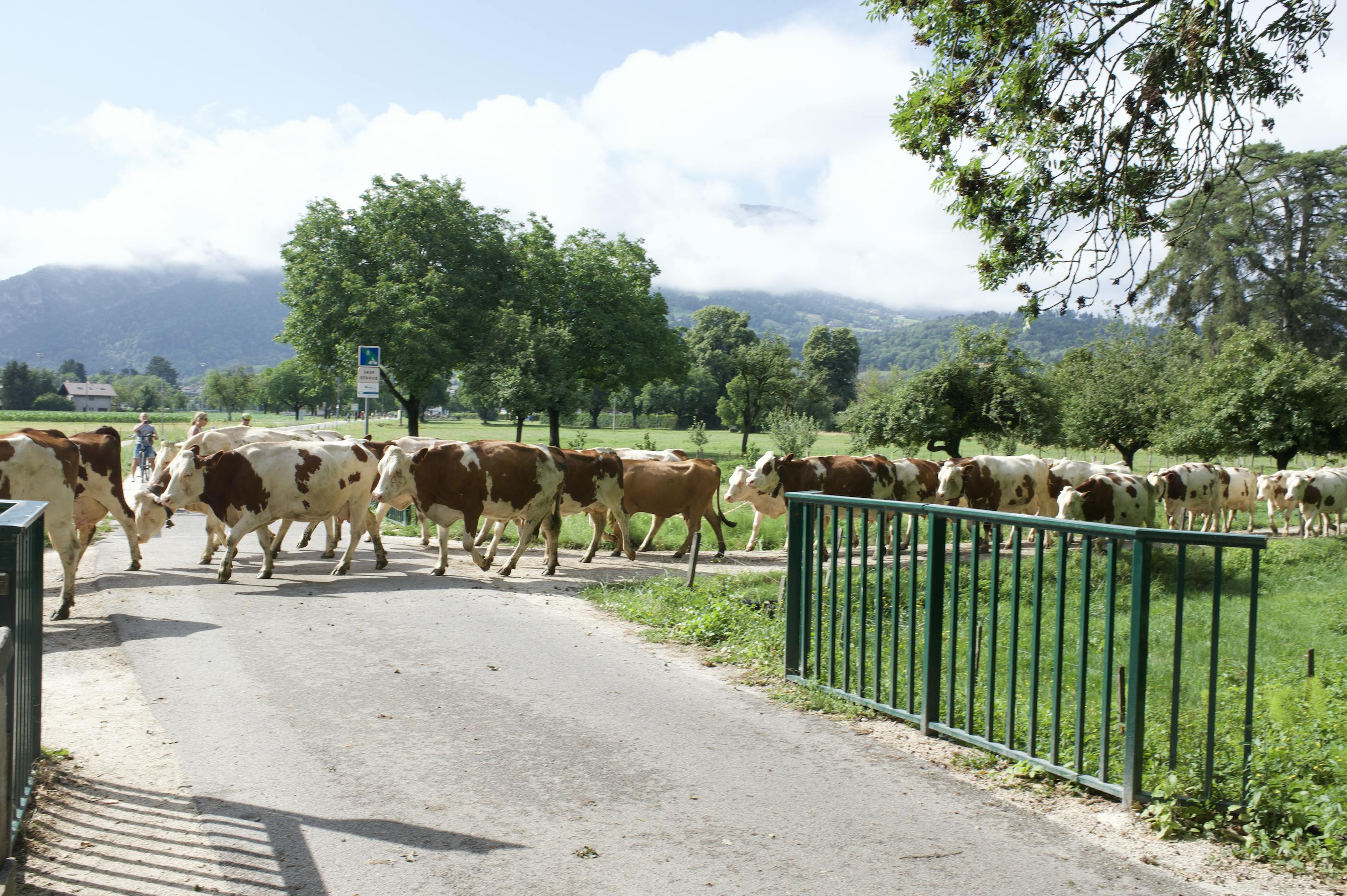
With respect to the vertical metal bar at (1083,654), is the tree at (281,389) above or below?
above

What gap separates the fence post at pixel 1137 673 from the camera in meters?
4.50

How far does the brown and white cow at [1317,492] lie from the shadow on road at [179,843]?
28.2 m

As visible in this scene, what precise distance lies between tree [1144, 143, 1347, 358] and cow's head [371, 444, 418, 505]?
6468cm

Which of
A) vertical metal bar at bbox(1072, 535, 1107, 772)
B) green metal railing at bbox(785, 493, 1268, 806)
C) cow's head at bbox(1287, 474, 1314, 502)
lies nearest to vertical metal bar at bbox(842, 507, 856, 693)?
green metal railing at bbox(785, 493, 1268, 806)

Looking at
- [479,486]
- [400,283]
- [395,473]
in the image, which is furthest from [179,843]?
[400,283]

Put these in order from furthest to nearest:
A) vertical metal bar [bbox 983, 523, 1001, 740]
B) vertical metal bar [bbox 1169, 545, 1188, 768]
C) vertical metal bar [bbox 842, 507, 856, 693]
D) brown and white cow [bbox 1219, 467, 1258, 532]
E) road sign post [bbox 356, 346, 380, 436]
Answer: brown and white cow [bbox 1219, 467, 1258, 532] → road sign post [bbox 356, 346, 380, 436] → vertical metal bar [bbox 842, 507, 856, 693] → vertical metal bar [bbox 983, 523, 1001, 740] → vertical metal bar [bbox 1169, 545, 1188, 768]

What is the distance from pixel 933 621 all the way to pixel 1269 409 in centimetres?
3170

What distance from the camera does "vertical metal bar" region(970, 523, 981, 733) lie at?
554cm

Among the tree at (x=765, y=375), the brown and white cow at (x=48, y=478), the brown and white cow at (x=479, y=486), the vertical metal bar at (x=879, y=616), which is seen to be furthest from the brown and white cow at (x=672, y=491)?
the tree at (x=765, y=375)

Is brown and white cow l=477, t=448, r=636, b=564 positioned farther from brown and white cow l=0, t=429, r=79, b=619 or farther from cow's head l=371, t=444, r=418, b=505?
brown and white cow l=0, t=429, r=79, b=619

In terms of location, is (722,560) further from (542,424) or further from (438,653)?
(542,424)

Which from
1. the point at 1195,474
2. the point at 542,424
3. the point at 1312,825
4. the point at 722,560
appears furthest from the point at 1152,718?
the point at 542,424

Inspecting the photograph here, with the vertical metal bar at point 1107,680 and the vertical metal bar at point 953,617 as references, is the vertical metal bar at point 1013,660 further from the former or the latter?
the vertical metal bar at point 1107,680

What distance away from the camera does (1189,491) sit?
84.8ft
